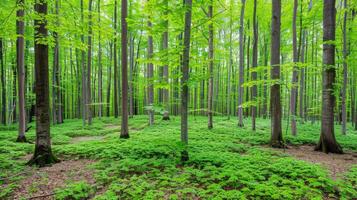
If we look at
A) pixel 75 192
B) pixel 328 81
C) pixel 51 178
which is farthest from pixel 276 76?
pixel 51 178

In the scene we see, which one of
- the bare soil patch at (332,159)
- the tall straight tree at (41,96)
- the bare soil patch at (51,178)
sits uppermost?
the tall straight tree at (41,96)

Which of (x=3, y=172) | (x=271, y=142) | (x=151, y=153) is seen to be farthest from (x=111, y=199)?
(x=271, y=142)

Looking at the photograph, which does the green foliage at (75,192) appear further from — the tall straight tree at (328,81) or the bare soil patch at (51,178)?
the tall straight tree at (328,81)

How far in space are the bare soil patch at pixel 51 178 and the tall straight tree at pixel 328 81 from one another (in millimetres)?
7794

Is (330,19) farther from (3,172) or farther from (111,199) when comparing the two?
(3,172)

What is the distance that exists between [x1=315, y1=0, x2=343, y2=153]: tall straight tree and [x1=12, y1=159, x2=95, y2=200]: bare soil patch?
7.79 metres

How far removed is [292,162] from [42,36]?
292 inches

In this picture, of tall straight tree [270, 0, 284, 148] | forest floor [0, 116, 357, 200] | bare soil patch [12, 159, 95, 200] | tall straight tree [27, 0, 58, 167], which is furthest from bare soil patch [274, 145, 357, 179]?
tall straight tree [27, 0, 58, 167]

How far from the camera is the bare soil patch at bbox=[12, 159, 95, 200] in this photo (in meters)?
3.82

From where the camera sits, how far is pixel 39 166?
16.9 feet

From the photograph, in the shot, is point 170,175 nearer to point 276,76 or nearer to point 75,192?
point 75,192

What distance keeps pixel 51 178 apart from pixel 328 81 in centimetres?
926

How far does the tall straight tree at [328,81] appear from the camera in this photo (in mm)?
6895

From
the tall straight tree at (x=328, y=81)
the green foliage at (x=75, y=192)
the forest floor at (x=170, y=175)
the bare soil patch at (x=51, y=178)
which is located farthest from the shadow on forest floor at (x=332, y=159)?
the bare soil patch at (x=51, y=178)
